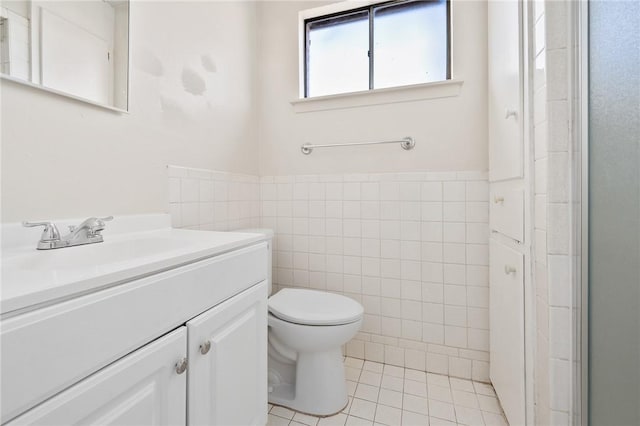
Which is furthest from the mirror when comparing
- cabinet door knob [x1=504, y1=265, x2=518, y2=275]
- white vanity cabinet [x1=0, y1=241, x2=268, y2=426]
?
cabinet door knob [x1=504, y1=265, x2=518, y2=275]

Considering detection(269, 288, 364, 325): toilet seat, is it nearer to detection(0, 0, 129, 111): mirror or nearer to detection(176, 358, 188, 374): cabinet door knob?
detection(176, 358, 188, 374): cabinet door knob

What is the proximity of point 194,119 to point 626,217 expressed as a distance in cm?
156

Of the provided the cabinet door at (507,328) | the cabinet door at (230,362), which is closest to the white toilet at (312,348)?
the cabinet door at (230,362)

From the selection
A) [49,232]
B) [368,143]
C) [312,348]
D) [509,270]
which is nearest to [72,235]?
[49,232]

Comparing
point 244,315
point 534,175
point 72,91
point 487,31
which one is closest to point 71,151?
point 72,91

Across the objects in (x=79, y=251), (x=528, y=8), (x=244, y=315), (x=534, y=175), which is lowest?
(x=244, y=315)

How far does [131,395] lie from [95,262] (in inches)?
17.3

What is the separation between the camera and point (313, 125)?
1.82m

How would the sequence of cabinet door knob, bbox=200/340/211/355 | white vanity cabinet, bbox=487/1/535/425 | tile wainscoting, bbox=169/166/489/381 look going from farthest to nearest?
tile wainscoting, bbox=169/166/489/381 < white vanity cabinet, bbox=487/1/535/425 < cabinet door knob, bbox=200/340/211/355

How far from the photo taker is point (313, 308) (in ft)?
4.57

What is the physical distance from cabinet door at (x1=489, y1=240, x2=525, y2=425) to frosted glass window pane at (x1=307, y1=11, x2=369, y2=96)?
1287mm

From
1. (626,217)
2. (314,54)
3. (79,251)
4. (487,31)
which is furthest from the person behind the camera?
(314,54)

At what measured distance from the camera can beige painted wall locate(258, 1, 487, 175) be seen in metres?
1.53

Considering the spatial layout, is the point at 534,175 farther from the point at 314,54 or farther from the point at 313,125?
the point at 314,54
